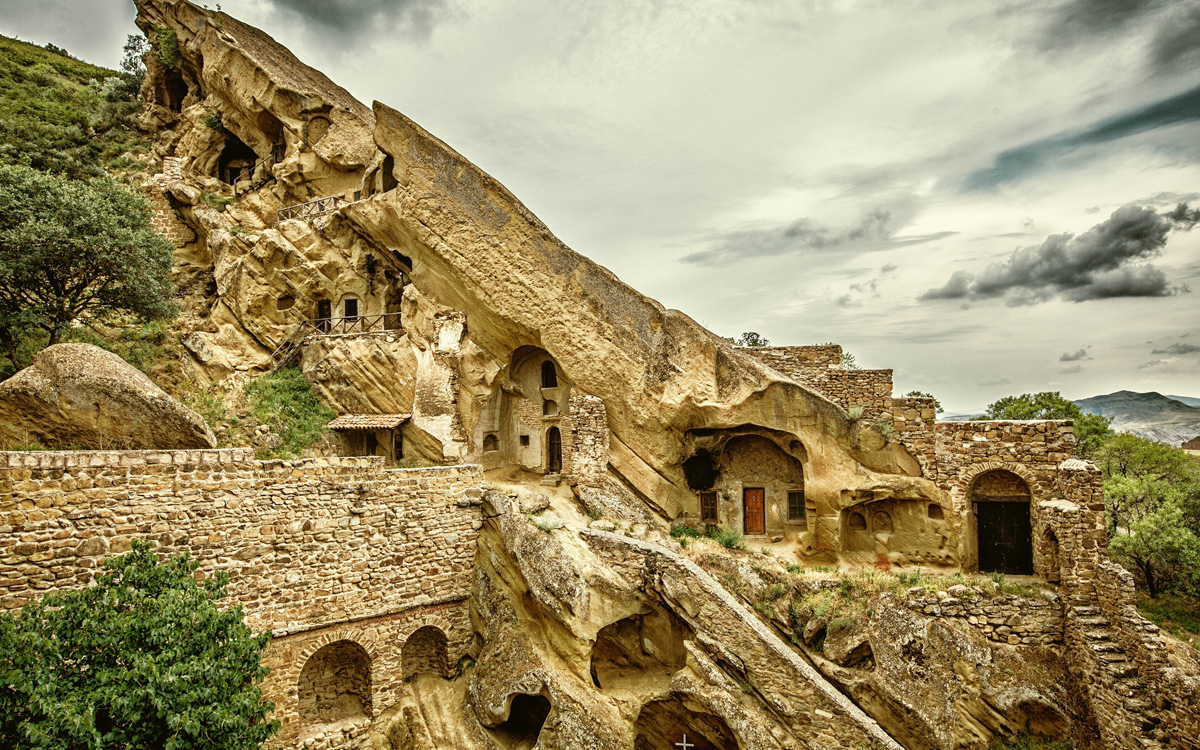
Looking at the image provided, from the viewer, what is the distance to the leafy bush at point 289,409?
1603 cm

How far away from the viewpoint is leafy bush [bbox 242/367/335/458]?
1603 cm

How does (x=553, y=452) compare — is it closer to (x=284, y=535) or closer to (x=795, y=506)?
(x=795, y=506)

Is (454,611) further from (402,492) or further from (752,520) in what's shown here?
(752,520)

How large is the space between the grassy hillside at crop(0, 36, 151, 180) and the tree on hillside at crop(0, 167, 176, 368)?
864cm

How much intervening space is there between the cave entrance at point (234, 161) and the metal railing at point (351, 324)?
9.13 m

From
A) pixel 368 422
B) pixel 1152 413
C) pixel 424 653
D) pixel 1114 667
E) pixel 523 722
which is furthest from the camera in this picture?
pixel 1152 413

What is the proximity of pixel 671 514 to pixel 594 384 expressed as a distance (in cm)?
444

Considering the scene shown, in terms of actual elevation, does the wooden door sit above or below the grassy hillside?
below

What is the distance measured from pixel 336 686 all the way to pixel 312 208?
15803 mm

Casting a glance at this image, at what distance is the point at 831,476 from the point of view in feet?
50.3

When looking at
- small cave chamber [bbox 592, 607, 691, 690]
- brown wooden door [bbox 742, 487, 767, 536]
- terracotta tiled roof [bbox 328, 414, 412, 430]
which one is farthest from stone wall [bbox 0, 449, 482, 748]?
brown wooden door [bbox 742, 487, 767, 536]

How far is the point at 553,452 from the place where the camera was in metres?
19.0

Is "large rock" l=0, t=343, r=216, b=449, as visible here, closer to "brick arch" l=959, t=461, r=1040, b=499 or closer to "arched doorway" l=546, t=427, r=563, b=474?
"arched doorway" l=546, t=427, r=563, b=474

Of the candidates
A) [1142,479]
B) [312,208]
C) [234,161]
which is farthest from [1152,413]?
[234,161]
